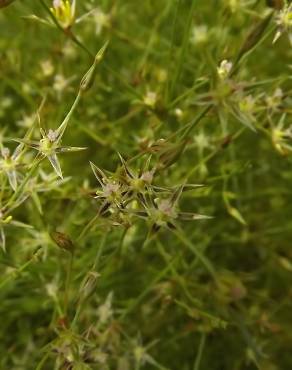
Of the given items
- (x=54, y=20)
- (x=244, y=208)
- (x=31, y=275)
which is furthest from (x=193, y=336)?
(x=54, y=20)

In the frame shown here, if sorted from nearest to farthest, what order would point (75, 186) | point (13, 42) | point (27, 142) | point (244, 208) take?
point (27, 142) → point (75, 186) → point (244, 208) → point (13, 42)

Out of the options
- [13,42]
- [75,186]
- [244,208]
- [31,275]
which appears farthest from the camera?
[13,42]

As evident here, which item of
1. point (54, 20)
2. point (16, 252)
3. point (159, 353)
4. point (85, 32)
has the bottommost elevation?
point (159, 353)

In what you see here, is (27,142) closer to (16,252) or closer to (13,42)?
(16,252)

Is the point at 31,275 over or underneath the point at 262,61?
underneath

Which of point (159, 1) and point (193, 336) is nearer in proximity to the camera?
point (193, 336)

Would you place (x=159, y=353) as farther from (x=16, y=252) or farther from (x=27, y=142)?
(x=27, y=142)

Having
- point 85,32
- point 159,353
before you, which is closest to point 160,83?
point 85,32
